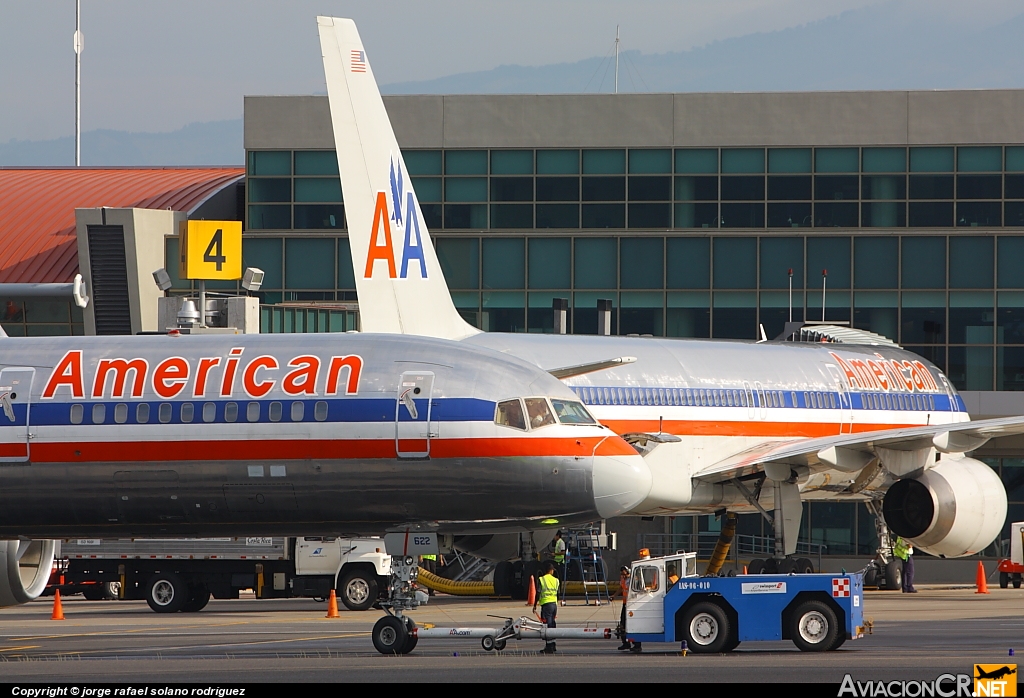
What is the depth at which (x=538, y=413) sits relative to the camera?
21.6 metres

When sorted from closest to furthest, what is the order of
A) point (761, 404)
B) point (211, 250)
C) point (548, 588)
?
point (548, 588), point (761, 404), point (211, 250)

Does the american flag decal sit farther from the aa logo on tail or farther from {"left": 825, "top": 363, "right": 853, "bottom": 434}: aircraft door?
{"left": 825, "top": 363, "right": 853, "bottom": 434}: aircraft door

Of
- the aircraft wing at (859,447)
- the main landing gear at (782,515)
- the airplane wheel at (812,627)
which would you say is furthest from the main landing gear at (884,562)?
the airplane wheel at (812,627)

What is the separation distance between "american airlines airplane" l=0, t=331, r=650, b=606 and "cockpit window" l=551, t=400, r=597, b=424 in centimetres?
3

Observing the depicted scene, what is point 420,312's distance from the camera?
33719 millimetres

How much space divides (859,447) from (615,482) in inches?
609

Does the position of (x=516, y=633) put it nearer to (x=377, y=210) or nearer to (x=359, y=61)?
(x=377, y=210)

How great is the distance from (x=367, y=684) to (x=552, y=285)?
4055cm

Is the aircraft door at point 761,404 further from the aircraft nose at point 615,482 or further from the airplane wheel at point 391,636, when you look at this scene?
the airplane wheel at point 391,636

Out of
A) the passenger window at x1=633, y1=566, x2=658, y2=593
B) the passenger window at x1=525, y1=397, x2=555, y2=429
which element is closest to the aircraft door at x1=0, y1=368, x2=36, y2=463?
the passenger window at x1=525, y1=397, x2=555, y2=429

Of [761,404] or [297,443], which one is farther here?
[761,404]

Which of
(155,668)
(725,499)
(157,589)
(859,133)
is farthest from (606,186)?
(155,668)

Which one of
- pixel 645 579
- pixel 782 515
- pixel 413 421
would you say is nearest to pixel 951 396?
pixel 782 515

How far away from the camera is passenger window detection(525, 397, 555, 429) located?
21500mm
